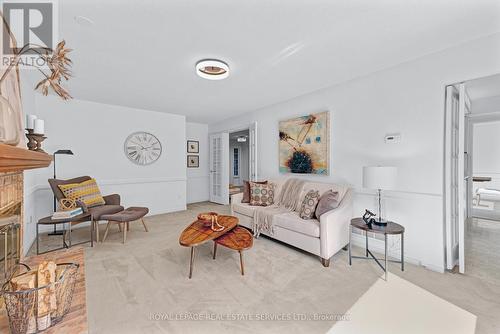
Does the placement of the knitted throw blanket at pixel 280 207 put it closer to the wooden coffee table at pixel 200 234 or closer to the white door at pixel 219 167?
the wooden coffee table at pixel 200 234

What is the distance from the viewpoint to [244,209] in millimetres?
3496

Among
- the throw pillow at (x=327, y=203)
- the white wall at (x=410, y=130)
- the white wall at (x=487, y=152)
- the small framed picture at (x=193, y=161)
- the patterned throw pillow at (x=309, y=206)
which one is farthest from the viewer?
the small framed picture at (x=193, y=161)

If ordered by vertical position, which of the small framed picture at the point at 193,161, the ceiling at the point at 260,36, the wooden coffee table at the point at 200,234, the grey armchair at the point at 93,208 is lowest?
the wooden coffee table at the point at 200,234

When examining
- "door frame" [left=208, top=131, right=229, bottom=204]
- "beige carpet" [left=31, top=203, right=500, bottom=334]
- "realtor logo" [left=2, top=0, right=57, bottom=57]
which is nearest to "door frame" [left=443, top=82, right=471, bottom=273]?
"beige carpet" [left=31, top=203, right=500, bottom=334]

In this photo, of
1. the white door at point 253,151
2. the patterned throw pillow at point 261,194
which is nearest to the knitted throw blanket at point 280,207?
the patterned throw pillow at point 261,194

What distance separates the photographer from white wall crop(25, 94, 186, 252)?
3539 millimetres

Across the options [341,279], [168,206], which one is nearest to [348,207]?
[341,279]

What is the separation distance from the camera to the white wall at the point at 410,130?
7.27 ft

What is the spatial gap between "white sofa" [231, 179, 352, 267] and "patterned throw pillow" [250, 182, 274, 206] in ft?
2.03

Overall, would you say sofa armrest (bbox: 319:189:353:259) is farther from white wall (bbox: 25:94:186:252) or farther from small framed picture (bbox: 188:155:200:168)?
small framed picture (bbox: 188:155:200:168)

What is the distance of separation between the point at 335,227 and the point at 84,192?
386cm

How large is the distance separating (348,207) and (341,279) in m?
0.98

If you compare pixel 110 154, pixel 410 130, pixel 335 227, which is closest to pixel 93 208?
pixel 110 154

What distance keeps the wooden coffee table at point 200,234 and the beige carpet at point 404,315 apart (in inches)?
52.0
